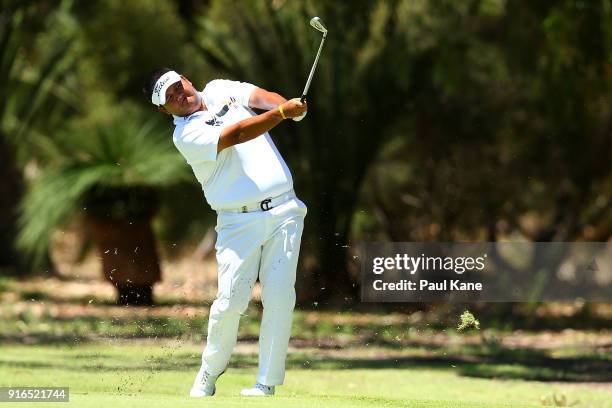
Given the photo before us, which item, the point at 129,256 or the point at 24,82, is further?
the point at 24,82

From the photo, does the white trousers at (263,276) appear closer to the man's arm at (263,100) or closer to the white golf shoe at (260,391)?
the white golf shoe at (260,391)

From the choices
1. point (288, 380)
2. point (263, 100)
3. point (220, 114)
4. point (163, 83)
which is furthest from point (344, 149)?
point (163, 83)

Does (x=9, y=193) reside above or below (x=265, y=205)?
above

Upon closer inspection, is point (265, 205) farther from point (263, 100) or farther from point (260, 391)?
point (260, 391)

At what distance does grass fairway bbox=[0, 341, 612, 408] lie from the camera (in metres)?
8.44

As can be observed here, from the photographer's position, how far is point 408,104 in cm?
1719

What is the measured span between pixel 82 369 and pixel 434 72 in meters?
6.86

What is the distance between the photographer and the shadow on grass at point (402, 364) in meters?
10.6

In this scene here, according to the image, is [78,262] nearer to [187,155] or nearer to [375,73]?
[375,73]

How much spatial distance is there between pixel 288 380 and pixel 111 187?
6395 mm

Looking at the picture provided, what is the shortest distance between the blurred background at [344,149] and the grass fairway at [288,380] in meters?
1.21

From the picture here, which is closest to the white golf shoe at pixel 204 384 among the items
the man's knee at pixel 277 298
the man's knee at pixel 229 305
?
the man's knee at pixel 229 305

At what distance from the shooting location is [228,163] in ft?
25.6
